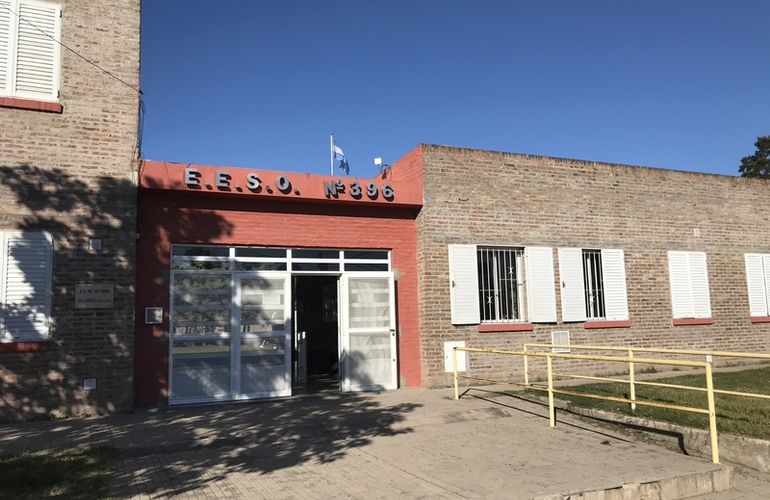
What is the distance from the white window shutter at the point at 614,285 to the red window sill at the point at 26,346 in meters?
11.3

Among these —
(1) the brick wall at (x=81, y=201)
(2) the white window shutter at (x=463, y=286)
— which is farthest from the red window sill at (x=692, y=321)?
(1) the brick wall at (x=81, y=201)

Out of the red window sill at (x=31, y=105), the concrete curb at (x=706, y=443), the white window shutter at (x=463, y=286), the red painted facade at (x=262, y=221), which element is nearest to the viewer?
the concrete curb at (x=706, y=443)

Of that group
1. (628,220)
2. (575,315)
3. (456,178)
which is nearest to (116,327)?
(456,178)

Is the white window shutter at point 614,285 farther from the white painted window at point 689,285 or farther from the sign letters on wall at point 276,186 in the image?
the sign letters on wall at point 276,186

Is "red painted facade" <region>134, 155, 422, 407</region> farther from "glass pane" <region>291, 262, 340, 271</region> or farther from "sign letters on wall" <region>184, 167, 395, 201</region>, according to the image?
"glass pane" <region>291, 262, 340, 271</region>

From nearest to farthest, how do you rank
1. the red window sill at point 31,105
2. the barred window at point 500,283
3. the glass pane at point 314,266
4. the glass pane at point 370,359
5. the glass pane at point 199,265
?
the red window sill at point 31,105, the glass pane at point 199,265, the glass pane at point 314,266, the glass pane at point 370,359, the barred window at point 500,283

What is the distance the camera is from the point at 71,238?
376 inches

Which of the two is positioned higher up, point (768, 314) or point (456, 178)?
point (456, 178)

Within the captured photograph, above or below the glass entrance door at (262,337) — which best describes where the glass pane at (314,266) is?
above

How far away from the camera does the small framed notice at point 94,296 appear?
948cm

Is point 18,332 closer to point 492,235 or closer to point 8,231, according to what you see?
point 8,231

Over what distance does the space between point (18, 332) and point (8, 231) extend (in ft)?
5.19

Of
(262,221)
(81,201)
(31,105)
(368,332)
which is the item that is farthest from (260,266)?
(31,105)

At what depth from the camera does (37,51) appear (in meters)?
9.80
